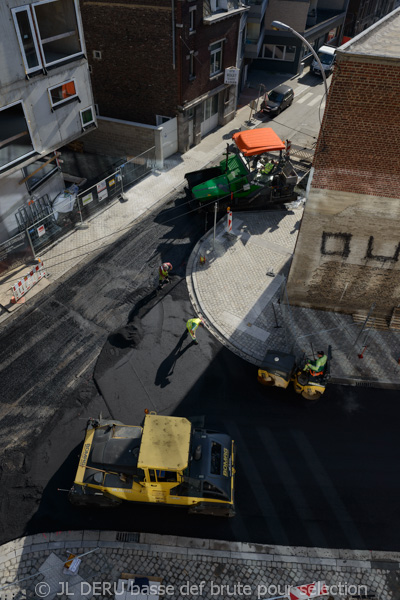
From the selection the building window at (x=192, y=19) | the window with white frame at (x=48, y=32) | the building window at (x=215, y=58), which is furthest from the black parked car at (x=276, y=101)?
the window with white frame at (x=48, y=32)

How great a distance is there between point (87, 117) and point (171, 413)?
48.8ft

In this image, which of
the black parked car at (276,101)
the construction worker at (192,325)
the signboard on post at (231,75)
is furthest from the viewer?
the black parked car at (276,101)

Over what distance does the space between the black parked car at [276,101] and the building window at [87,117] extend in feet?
51.5

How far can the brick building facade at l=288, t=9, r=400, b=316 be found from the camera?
11297mm

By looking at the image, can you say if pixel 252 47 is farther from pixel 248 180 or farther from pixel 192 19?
pixel 248 180

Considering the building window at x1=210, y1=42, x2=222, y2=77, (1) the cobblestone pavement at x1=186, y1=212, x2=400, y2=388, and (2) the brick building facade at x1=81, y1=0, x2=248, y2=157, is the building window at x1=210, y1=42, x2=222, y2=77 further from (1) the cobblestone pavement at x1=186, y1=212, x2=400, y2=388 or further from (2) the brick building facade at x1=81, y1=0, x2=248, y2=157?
(1) the cobblestone pavement at x1=186, y1=212, x2=400, y2=388

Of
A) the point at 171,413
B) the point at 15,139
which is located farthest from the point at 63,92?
the point at 171,413

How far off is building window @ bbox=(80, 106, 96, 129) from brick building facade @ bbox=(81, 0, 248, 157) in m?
5.94

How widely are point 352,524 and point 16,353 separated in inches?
474

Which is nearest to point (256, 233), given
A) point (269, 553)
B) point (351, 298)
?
point (351, 298)

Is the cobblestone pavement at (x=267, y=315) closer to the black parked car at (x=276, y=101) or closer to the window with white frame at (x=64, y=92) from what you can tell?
the window with white frame at (x=64, y=92)

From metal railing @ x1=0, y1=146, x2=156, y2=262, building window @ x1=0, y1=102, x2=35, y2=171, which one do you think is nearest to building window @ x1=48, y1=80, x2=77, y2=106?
building window @ x1=0, y1=102, x2=35, y2=171

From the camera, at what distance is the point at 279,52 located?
122 ft

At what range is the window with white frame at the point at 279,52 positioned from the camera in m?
36.6
